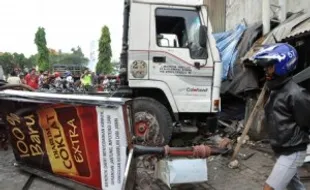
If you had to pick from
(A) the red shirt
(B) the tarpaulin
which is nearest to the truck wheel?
(B) the tarpaulin

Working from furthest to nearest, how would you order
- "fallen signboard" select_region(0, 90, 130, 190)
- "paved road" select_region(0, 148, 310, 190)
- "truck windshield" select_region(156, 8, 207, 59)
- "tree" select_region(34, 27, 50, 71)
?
"tree" select_region(34, 27, 50, 71), "truck windshield" select_region(156, 8, 207, 59), "paved road" select_region(0, 148, 310, 190), "fallen signboard" select_region(0, 90, 130, 190)

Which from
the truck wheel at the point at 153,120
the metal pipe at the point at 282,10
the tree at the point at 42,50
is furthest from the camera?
the tree at the point at 42,50

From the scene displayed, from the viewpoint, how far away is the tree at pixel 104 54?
120 feet

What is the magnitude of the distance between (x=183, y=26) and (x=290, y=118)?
13.9 ft

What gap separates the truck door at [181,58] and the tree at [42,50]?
3555 cm

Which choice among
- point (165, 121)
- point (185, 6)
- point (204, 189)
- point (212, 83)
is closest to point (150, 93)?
point (165, 121)

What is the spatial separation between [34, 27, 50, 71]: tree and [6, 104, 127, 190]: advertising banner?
3711 cm

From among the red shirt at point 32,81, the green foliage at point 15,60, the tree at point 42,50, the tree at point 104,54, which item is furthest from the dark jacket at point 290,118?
the green foliage at point 15,60

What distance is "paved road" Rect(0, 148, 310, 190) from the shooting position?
196 inches

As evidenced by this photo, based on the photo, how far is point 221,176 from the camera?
5.71m

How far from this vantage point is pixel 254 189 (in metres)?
5.12

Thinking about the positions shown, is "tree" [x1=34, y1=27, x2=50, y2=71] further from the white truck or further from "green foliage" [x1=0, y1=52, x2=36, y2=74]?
the white truck

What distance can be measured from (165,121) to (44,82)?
12453 mm

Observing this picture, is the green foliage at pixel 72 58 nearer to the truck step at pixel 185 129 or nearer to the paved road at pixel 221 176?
the truck step at pixel 185 129
